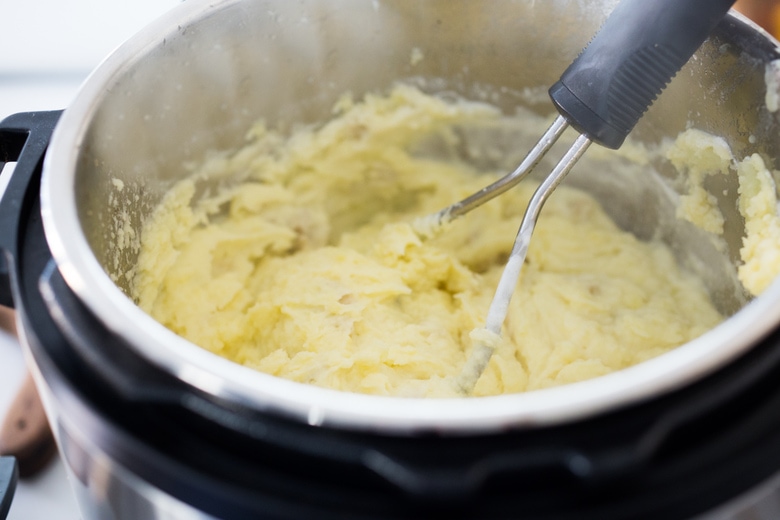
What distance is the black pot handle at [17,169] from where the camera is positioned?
2.25ft

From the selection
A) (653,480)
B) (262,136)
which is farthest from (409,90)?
(653,480)

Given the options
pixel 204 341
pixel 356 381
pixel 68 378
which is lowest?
pixel 204 341

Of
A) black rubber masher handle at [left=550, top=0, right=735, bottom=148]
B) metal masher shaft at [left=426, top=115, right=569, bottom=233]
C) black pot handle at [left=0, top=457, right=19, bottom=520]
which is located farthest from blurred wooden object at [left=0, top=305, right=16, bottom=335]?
black rubber masher handle at [left=550, top=0, right=735, bottom=148]

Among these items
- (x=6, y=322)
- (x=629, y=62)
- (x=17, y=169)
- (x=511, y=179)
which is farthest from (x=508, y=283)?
(x=6, y=322)

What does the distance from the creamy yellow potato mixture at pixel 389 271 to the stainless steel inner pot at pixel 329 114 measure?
49mm

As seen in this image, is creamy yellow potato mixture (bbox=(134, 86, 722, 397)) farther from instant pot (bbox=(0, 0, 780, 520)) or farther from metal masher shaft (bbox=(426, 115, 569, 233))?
instant pot (bbox=(0, 0, 780, 520))

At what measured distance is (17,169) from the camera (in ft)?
2.49

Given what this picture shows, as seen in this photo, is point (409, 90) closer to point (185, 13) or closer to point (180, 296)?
point (185, 13)

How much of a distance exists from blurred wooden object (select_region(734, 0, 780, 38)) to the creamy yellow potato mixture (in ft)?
2.36

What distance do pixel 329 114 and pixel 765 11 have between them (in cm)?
107

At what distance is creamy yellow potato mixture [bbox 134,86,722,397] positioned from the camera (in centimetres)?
99

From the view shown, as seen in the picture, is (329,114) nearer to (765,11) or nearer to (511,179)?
(511,179)

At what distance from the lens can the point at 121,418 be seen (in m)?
0.58

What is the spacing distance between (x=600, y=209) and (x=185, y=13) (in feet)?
2.57
